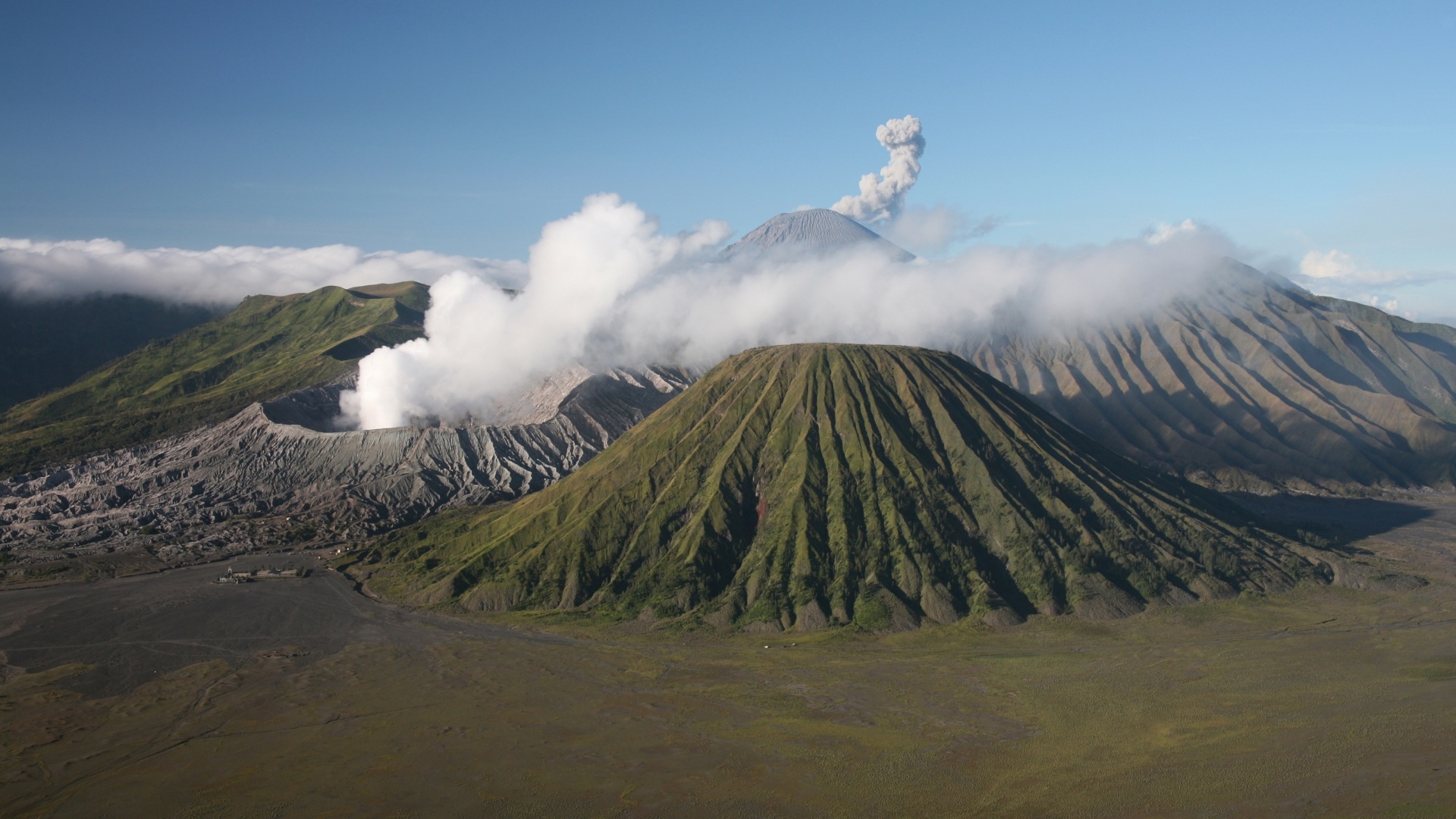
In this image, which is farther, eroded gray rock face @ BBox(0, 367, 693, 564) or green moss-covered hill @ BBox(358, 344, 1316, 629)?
eroded gray rock face @ BBox(0, 367, 693, 564)

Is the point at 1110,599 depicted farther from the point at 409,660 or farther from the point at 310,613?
the point at 310,613

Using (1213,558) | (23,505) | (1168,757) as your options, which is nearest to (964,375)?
(1213,558)

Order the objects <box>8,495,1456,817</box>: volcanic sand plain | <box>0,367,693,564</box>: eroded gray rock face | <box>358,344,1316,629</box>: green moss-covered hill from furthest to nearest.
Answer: <box>0,367,693,564</box>: eroded gray rock face < <box>358,344,1316,629</box>: green moss-covered hill < <box>8,495,1456,817</box>: volcanic sand plain

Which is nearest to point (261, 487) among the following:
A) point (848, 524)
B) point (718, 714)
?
point (848, 524)

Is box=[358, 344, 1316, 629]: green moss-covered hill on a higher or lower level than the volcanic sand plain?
higher

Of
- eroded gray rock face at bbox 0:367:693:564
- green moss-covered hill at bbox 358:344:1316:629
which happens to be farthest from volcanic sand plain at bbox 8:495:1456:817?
Result: eroded gray rock face at bbox 0:367:693:564

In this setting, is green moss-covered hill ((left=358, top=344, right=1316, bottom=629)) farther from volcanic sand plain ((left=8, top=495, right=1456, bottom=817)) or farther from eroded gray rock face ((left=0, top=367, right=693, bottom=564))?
eroded gray rock face ((left=0, top=367, right=693, bottom=564))
